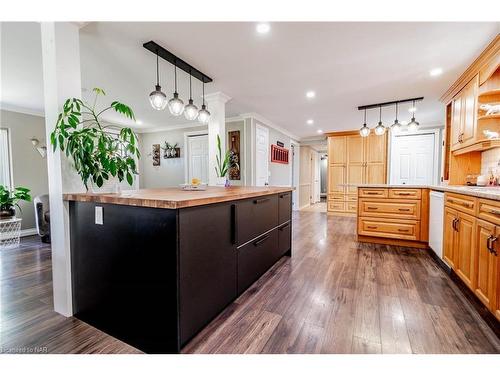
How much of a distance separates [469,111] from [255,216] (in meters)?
2.83

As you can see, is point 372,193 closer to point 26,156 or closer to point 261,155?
point 261,155

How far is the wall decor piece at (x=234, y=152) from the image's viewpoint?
4637 millimetres

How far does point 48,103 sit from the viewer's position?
1627 mm

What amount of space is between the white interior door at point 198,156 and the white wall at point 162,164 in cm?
20

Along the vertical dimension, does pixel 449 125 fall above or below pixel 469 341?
above

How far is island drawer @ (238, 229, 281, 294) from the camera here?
1.84 m

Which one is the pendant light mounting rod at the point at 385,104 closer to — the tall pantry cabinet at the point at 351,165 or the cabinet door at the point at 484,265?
the tall pantry cabinet at the point at 351,165

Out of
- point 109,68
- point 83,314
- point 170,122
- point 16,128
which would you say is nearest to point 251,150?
point 170,122

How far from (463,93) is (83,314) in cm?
455

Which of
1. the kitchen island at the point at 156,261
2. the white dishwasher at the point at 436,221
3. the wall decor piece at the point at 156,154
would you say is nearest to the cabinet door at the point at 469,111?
the white dishwasher at the point at 436,221

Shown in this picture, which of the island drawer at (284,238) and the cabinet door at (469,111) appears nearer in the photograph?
the cabinet door at (469,111)

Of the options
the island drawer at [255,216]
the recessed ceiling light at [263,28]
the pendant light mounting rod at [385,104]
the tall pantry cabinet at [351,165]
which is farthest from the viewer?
the tall pantry cabinet at [351,165]
